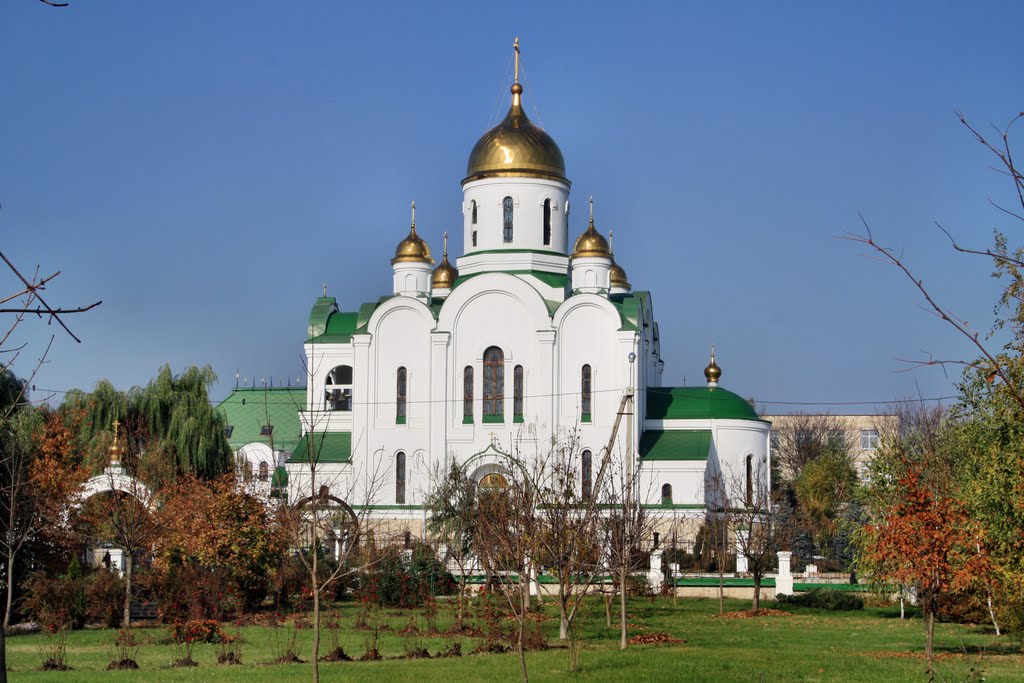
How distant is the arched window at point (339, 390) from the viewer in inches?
1918

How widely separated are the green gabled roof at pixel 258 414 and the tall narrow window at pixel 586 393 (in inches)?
589

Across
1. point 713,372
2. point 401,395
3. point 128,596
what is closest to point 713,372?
point 713,372

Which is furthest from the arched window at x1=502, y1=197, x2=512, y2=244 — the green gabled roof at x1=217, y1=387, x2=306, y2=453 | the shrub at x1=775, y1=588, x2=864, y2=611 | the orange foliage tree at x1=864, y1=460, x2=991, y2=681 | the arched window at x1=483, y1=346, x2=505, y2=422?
the orange foliage tree at x1=864, y1=460, x2=991, y2=681

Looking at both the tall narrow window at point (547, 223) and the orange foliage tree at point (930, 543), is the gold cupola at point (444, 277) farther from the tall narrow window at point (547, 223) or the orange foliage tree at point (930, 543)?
the orange foliage tree at point (930, 543)

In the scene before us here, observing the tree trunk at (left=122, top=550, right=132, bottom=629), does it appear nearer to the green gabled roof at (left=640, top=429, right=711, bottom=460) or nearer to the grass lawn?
the grass lawn

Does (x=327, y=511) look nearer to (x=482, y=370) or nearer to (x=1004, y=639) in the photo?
(x=482, y=370)

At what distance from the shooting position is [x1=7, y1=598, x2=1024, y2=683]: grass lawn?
16859 millimetres

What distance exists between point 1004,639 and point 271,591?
15.0m

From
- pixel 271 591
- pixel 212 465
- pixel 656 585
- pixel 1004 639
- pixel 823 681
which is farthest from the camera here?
pixel 212 465

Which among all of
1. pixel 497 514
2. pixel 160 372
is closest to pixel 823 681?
pixel 497 514

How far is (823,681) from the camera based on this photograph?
650 inches

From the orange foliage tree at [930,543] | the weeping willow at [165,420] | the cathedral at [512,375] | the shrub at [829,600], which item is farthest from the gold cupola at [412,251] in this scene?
the orange foliage tree at [930,543]

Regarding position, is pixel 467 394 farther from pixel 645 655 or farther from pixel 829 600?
pixel 645 655

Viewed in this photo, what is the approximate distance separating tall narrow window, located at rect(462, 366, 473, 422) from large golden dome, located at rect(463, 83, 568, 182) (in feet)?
22.9
